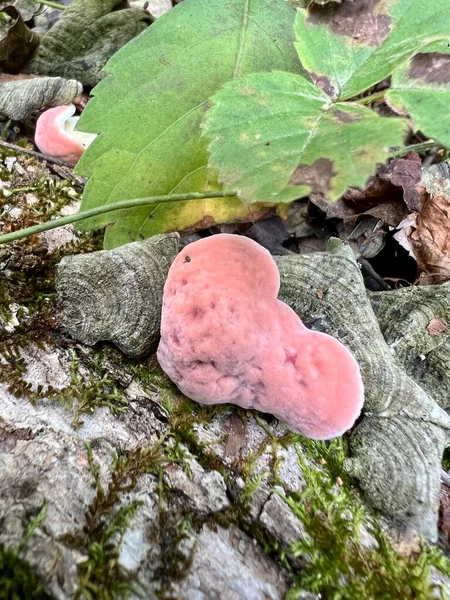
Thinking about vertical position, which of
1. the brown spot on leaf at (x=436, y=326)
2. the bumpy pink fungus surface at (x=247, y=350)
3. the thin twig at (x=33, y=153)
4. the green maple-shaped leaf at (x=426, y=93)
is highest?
the green maple-shaped leaf at (x=426, y=93)

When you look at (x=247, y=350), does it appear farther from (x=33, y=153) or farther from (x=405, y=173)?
(x=33, y=153)

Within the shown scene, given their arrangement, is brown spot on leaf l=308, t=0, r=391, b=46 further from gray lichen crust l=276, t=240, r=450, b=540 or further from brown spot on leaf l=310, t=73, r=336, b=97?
gray lichen crust l=276, t=240, r=450, b=540

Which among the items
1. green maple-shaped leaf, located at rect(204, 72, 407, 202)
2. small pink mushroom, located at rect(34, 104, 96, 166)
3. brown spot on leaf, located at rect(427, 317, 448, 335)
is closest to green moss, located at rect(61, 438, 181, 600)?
green maple-shaped leaf, located at rect(204, 72, 407, 202)

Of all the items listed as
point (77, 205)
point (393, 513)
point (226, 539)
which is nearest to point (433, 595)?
point (393, 513)

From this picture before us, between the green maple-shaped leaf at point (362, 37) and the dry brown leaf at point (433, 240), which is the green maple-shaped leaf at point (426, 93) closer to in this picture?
the green maple-shaped leaf at point (362, 37)

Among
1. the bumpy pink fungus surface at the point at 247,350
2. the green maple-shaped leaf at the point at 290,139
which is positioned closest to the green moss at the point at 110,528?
the bumpy pink fungus surface at the point at 247,350

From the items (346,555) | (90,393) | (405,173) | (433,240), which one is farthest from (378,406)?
(405,173)
